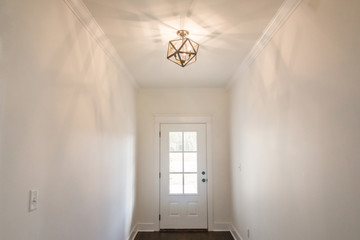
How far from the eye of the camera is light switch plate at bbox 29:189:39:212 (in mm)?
1256

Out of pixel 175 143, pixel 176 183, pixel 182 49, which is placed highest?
pixel 182 49

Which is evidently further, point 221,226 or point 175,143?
point 175,143

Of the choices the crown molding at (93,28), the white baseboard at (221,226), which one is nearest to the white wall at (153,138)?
the white baseboard at (221,226)

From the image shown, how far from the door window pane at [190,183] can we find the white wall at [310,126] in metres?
1.67

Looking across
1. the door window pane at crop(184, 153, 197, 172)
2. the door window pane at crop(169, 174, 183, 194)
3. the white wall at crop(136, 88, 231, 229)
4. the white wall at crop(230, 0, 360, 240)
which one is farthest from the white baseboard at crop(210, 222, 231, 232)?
the white wall at crop(230, 0, 360, 240)

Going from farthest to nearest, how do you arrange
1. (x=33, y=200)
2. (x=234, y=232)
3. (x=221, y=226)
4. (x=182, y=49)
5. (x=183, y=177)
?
1. (x=183, y=177)
2. (x=221, y=226)
3. (x=234, y=232)
4. (x=182, y=49)
5. (x=33, y=200)

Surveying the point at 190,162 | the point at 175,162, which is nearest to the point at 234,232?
the point at 190,162

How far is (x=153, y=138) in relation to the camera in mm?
4406

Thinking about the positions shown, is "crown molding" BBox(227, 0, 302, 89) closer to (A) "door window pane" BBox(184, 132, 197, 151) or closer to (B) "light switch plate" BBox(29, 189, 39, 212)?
(A) "door window pane" BBox(184, 132, 197, 151)

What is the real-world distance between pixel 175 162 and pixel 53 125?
10.0 feet

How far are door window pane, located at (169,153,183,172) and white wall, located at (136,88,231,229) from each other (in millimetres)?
253

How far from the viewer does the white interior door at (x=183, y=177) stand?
14.0 feet

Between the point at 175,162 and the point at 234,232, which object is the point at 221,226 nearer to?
the point at 234,232

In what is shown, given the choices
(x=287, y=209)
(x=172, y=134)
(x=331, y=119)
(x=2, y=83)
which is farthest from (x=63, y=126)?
(x=172, y=134)
